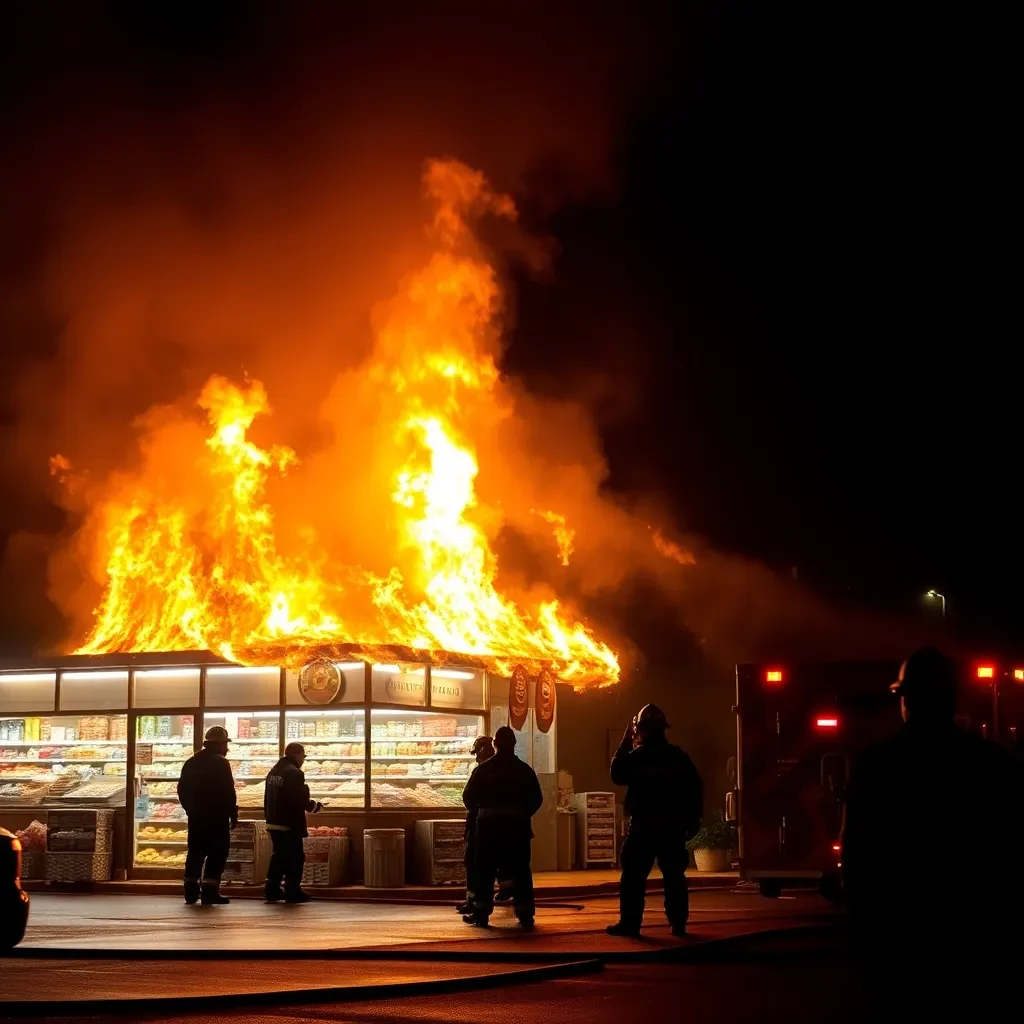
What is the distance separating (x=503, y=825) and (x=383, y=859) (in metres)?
6.20

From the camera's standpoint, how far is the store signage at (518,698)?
2294 cm

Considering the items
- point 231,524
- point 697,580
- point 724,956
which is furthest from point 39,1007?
point 697,580

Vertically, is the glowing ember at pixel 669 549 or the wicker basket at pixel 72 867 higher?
the glowing ember at pixel 669 549

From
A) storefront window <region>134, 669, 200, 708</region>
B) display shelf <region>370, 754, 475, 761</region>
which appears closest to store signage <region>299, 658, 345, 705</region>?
display shelf <region>370, 754, 475, 761</region>

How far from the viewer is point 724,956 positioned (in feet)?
37.8

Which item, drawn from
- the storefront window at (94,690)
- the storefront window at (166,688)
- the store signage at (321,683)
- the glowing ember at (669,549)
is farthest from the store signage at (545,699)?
the glowing ember at (669,549)

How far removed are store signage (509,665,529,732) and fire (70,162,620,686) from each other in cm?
28

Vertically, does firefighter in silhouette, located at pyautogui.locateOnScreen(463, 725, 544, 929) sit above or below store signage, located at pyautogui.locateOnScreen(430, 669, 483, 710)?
below

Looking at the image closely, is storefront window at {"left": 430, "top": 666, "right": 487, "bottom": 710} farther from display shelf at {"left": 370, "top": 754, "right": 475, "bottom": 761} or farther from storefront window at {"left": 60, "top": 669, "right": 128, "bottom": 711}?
storefront window at {"left": 60, "top": 669, "right": 128, "bottom": 711}

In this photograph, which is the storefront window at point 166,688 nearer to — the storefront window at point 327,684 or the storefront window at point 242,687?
the storefront window at point 242,687

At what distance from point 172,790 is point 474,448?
788 centimetres

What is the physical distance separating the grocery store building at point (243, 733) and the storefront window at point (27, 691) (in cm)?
2

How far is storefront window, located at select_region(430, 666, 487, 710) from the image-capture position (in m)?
22.3

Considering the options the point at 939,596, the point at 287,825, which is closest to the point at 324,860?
the point at 287,825
